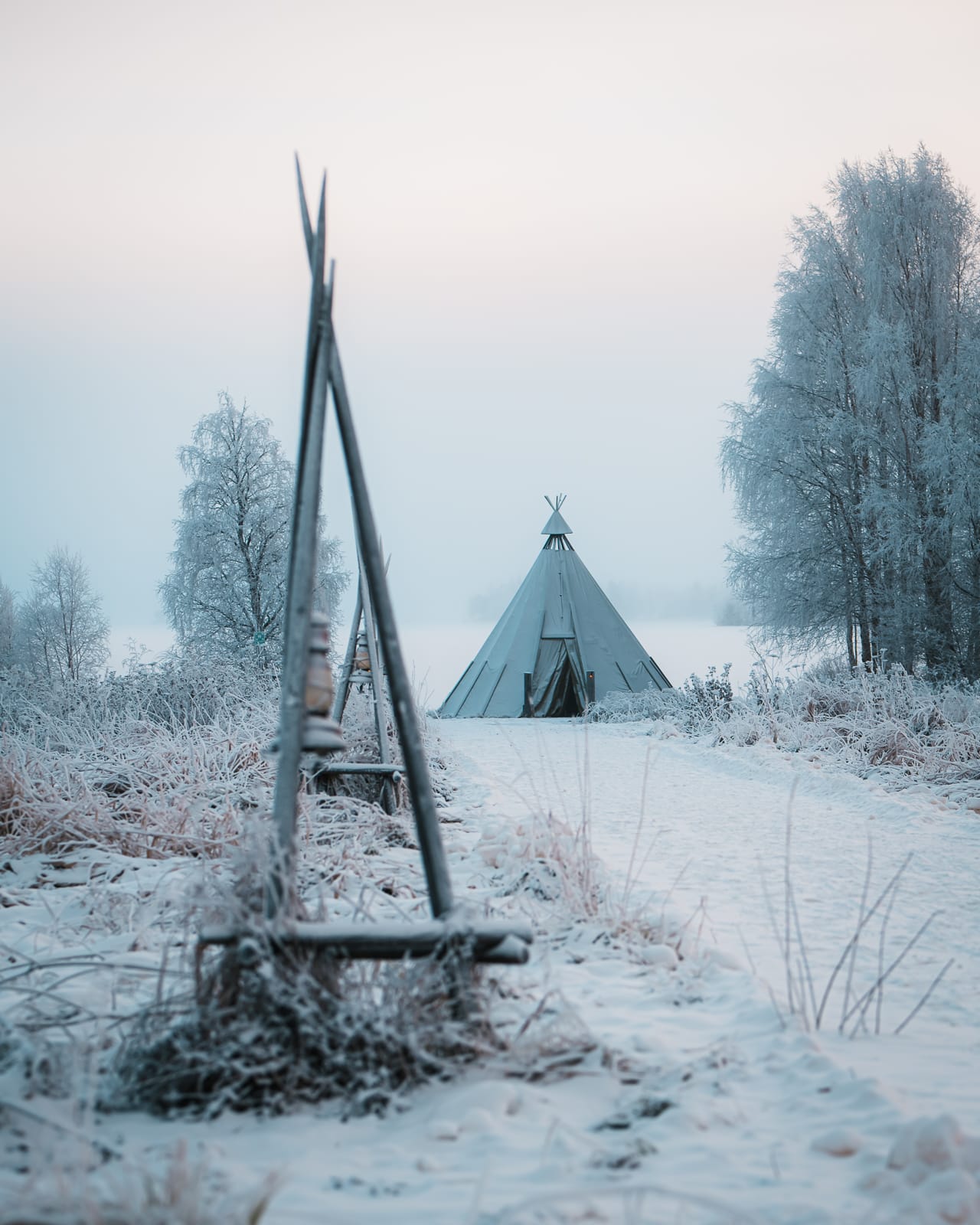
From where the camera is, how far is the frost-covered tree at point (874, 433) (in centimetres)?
1066

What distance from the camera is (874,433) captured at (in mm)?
11305

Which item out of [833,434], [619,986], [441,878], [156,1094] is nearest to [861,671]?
[833,434]

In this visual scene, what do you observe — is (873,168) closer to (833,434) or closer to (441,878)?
(833,434)

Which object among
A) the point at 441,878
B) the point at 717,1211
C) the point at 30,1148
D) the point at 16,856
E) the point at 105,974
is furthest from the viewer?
the point at 16,856

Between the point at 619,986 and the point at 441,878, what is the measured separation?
0.75m

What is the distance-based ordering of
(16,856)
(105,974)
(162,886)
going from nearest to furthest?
(105,974) < (162,886) < (16,856)

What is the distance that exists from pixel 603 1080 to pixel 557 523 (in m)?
11.7

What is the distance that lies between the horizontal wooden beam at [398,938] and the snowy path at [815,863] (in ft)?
2.54

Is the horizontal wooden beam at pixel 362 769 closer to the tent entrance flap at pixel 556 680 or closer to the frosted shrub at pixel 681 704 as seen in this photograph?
the frosted shrub at pixel 681 704

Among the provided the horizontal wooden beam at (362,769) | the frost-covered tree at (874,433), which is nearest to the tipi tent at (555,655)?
Result: the frost-covered tree at (874,433)

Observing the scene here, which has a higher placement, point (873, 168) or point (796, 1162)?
point (873, 168)

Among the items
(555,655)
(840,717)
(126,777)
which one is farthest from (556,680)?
(126,777)

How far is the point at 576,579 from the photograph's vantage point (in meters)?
12.6

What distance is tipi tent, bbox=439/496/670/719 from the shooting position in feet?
39.7
